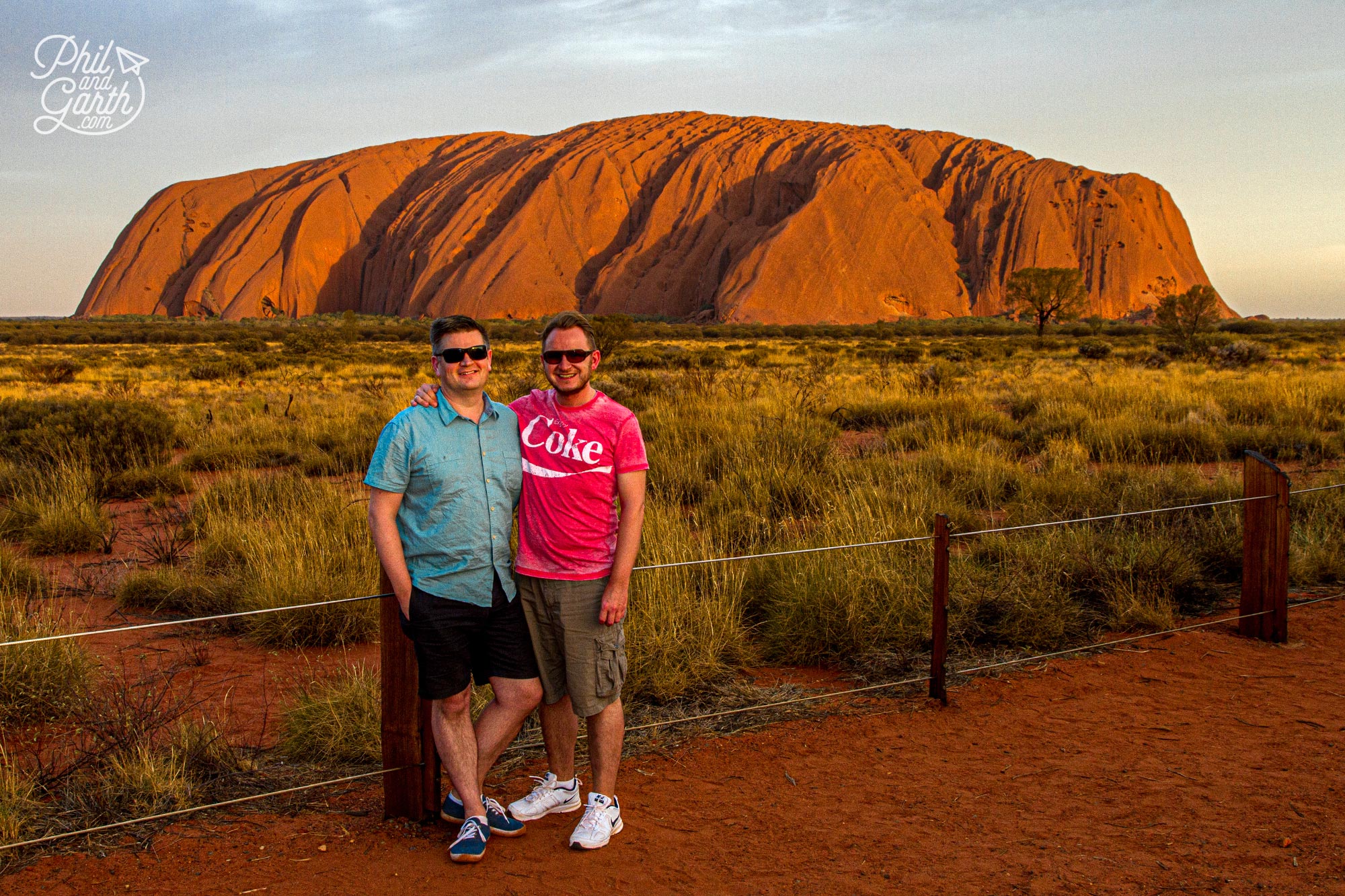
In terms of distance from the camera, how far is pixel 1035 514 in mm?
7789

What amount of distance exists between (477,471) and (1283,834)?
3.07m

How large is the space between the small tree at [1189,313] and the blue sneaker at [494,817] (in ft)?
110

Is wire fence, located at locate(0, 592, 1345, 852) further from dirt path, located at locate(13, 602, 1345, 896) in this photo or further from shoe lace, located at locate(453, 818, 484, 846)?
shoe lace, located at locate(453, 818, 484, 846)

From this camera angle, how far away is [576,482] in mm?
3082

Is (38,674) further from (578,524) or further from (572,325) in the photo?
(572,325)

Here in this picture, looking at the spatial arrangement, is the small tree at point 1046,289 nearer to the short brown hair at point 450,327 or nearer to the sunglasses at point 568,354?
the sunglasses at point 568,354

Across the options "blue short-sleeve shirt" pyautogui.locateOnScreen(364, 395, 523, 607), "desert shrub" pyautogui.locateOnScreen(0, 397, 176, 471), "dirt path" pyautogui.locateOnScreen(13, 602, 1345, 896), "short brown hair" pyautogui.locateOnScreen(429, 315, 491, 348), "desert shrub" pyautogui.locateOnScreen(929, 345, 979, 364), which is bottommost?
"dirt path" pyautogui.locateOnScreen(13, 602, 1345, 896)

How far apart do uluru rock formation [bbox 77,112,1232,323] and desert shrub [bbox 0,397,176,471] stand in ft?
198

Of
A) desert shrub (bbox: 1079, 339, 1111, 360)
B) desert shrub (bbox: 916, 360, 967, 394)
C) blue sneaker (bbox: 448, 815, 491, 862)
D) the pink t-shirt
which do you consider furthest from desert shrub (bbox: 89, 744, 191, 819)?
desert shrub (bbox: 1079, 339, 1111, 360)

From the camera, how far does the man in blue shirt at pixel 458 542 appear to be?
9.72 ft

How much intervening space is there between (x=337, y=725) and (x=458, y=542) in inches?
64.6

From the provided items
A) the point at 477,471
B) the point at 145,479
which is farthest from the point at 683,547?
the point at 145,479

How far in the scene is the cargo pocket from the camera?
3170mm

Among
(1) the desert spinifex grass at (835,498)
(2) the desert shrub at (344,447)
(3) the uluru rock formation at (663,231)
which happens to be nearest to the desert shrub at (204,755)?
(1) the desert spinifex grass at (835,498)
